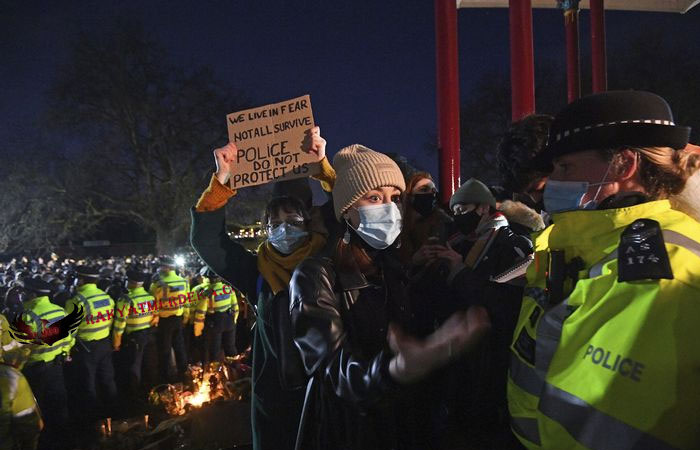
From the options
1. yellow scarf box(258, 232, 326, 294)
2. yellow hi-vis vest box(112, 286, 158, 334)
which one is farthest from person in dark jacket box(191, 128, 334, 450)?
yellow hi-vis vest box(112, 286, 158, 334)

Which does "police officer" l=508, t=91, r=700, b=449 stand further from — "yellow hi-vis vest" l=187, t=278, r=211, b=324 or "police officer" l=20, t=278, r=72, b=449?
"yellow hi-vis vest" l=187, t=278, r=211, b=324

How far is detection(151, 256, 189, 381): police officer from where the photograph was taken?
905 centimetres

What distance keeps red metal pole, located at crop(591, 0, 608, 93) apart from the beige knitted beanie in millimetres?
6501

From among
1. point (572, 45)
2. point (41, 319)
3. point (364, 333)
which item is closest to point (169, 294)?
point (41, 319)

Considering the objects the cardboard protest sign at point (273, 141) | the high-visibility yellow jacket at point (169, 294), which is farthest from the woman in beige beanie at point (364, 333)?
the high-visibility yellow jacket at point (169, 294)

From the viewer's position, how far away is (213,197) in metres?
2.69

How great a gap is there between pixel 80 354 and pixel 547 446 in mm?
8051

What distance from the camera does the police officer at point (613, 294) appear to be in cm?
92

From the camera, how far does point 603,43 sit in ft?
24.0

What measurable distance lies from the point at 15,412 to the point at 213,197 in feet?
12.2

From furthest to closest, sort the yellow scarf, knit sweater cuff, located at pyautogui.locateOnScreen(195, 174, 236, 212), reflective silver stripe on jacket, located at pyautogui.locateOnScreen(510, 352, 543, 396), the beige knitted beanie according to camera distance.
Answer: knit sweater cuff, located at pyautogui.locateOnScreen(195, 174, 236, 212), the yellow scarf, the beige knitted beanie, reflective silver stripe on jacket, located at pyautogui.locateOnScreen(510, 352, 543, 396)

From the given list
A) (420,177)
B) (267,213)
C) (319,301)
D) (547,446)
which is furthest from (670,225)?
(267,213)

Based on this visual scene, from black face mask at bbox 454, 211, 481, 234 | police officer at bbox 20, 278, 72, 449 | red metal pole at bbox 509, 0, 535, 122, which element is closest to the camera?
black face mask at bbox 454, 211, 481, 234

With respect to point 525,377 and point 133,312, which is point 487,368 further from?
point 133,312
